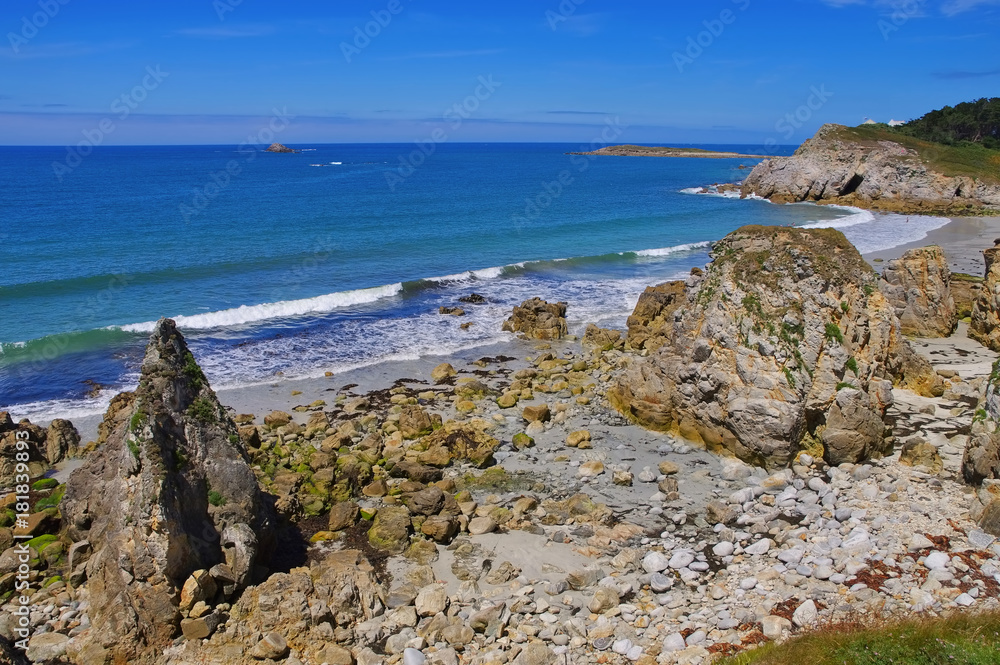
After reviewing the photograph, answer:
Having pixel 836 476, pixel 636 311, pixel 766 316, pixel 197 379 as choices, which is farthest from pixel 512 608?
pixel 636 311

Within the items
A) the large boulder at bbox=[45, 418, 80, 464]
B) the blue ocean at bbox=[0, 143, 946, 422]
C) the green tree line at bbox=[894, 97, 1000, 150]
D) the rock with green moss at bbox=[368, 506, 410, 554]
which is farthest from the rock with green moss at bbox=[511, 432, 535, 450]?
the green tree line at bbox=[894, 97, 1000, 150]

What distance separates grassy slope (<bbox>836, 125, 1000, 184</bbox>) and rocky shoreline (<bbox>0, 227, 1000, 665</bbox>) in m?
62.1

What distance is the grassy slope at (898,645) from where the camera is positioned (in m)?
7.03

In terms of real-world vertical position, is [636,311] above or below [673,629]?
above

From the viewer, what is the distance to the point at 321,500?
1338 centimetres

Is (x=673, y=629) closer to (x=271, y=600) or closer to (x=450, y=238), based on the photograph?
(x=271, y=600)

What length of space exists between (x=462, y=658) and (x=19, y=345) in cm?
2427

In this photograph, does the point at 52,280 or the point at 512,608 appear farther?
the point at 52,280

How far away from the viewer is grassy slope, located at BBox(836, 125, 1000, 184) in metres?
68.5

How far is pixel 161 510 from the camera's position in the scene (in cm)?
952

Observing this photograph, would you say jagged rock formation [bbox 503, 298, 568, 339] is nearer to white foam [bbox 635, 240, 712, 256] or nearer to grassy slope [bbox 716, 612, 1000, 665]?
grassy slope [bbox 716, 612, 1000, 665]

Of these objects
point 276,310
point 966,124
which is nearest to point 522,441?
point 276,310

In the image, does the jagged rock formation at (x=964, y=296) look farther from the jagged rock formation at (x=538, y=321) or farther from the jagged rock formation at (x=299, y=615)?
the jagged rock formation at (x=299, y=615)

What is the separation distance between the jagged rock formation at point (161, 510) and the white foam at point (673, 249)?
38.3m
